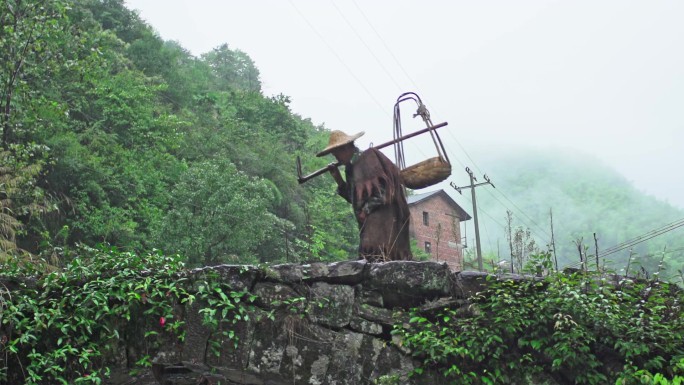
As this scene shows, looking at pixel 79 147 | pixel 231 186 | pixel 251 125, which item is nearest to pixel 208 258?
pixel 231 186

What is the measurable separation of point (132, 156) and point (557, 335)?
23.3m

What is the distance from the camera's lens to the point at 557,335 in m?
6.76

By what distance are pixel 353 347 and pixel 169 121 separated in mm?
25135

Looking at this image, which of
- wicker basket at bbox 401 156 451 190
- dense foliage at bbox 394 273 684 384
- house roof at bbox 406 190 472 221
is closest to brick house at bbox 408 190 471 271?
house roof at bbox 406 190 472 221

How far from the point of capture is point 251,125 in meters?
41.0

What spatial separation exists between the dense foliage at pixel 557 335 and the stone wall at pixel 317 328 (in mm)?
200

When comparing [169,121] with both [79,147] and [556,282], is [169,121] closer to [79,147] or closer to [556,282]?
[79,147]

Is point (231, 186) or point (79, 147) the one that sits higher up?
point (79, 147)

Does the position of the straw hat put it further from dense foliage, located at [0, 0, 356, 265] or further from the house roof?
the house roof

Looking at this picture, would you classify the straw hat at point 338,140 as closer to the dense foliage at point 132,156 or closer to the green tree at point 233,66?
the dense foliage at point 132,156

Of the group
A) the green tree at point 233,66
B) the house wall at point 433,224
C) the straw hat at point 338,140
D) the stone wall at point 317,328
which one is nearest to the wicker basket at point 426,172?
the straw hat at point 338,140

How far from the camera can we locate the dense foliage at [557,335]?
21.9ft

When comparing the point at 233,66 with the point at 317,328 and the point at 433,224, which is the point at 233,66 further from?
the point at 317,328

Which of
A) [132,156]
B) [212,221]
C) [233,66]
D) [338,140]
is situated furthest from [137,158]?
[233,66]
